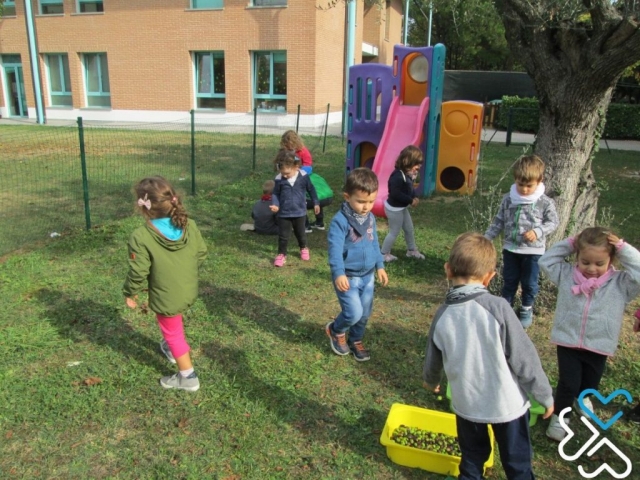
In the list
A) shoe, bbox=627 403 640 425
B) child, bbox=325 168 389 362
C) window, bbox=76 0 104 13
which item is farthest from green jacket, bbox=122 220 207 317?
window, bbox=76 0 104 13

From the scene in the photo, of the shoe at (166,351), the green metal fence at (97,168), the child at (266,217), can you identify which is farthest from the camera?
the green metal fence at (97,168)

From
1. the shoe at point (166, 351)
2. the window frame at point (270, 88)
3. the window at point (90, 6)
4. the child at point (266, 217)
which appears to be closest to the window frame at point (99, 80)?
the window at point (90, 6)

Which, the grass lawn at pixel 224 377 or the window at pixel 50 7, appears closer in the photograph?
the grass lawn at pixel 224 377

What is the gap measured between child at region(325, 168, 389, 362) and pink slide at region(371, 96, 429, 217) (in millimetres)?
4773

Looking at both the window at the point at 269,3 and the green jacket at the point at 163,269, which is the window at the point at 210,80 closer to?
the window at the point at 269,3

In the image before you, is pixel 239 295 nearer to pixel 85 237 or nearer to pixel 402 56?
pixel 85 237

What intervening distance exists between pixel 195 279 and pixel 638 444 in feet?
9.32

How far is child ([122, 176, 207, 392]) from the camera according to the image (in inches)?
129

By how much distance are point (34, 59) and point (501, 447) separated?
25869 millimetres

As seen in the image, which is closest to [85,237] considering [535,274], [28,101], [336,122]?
[535,274]

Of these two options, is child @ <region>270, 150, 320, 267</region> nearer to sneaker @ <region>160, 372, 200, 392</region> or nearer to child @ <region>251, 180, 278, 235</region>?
child @ <region>251, 180, 278, 235</region>

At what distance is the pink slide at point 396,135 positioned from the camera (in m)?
8.91

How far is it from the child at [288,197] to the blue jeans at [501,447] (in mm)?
3646

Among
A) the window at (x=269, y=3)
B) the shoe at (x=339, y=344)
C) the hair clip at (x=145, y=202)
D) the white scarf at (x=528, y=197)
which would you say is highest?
the window at (x=269, y=3)
